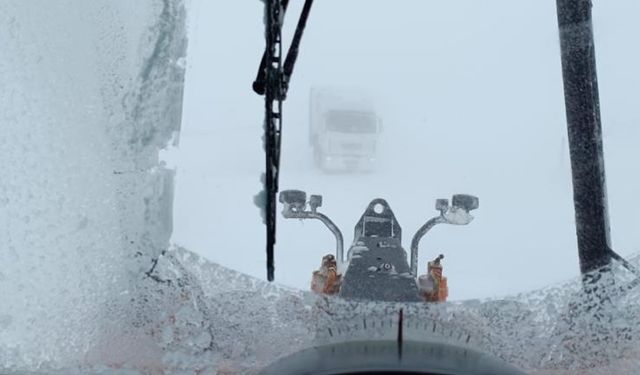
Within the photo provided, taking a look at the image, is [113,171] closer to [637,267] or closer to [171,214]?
[171,214]

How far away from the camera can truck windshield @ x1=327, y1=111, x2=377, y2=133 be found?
16359 mm

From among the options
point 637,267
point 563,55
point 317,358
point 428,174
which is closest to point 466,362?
point 317,358

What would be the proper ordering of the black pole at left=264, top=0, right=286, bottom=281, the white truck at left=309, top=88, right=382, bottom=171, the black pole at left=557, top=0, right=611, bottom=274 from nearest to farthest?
the black pole at left=264, top=0, right=286, bottom=281, the black pole at left=557, top=0, right=611, bottom=274, the white truck at left=309, top=88, right=382, bottom=171

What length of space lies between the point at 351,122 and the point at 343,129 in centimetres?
26

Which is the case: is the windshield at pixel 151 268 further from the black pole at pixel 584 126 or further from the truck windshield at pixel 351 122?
the truck windshield at pixel 351 122

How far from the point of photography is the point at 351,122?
16.5 metres

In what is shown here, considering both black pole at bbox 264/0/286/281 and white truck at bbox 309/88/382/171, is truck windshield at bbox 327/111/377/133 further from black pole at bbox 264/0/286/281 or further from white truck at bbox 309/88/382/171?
black pole at bbox 264/0/286/281

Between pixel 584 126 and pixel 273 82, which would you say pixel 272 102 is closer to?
pixel 273 82

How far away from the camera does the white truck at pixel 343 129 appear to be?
16.0m

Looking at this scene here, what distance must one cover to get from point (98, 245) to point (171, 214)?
49 cm

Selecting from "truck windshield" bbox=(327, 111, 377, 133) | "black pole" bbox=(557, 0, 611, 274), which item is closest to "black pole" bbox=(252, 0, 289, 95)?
"black pole" bbox=(557, 0, 611, 274)

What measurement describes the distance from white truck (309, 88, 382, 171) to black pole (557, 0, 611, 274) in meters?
11.8

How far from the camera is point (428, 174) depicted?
14.9 metres

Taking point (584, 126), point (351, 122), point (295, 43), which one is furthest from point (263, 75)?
point (351, 122)
